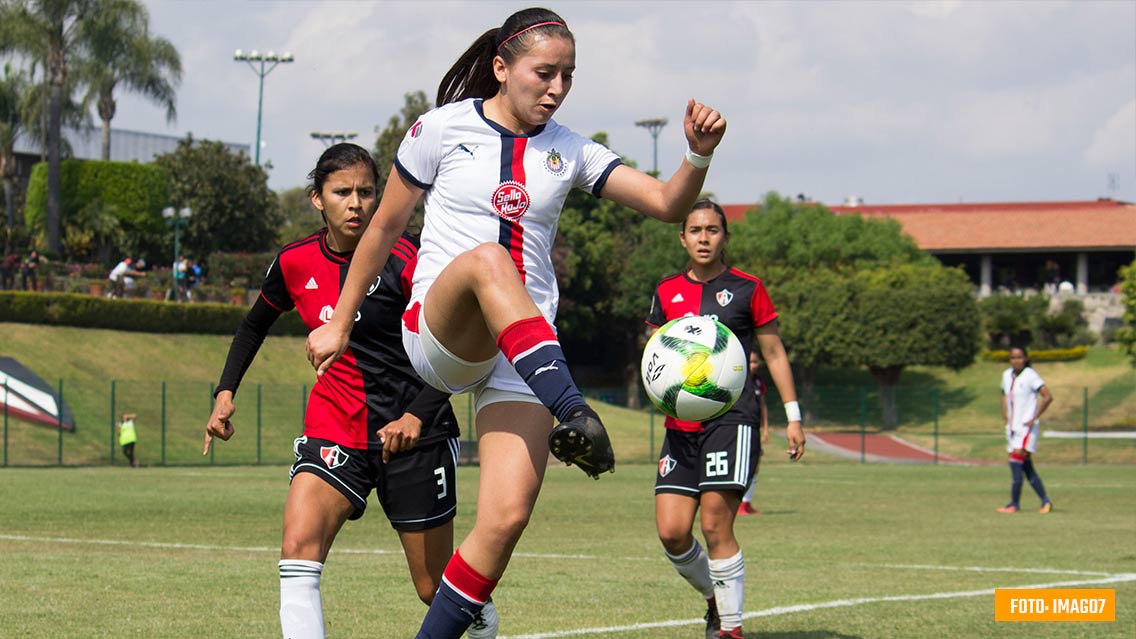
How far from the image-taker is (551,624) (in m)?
7.65

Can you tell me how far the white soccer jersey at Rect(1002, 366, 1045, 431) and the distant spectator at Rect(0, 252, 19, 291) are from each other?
1573 inches

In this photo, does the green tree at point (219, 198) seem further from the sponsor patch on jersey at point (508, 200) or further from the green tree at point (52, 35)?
the sponsor patch on jersey at point (508, 200)

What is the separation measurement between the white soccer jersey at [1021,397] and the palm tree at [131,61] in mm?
44966

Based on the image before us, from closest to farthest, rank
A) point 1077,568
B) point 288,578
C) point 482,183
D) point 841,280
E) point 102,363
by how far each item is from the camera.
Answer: point 482,183
point 288,578
point 1077,568
point 102,363
point 841,280

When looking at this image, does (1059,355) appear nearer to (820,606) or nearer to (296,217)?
(296,217)

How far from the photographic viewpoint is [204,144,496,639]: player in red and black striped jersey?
5719 mm

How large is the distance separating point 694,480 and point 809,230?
233 feet

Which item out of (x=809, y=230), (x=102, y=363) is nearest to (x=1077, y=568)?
(x=102, y=363)

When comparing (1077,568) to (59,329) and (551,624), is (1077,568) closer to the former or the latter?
(551,624)

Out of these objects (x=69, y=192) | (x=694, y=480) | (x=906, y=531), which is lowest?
(x=906, y=531)

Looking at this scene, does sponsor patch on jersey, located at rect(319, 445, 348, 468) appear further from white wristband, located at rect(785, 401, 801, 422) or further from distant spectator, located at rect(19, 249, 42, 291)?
distant spectator, located at rect(19, 249, 42, 291)

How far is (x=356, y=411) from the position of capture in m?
5.89

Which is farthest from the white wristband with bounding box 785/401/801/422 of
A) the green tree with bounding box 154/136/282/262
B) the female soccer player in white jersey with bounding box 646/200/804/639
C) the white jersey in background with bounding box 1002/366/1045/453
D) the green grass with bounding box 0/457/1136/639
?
the green tree with bounding box 154/136/282/262
